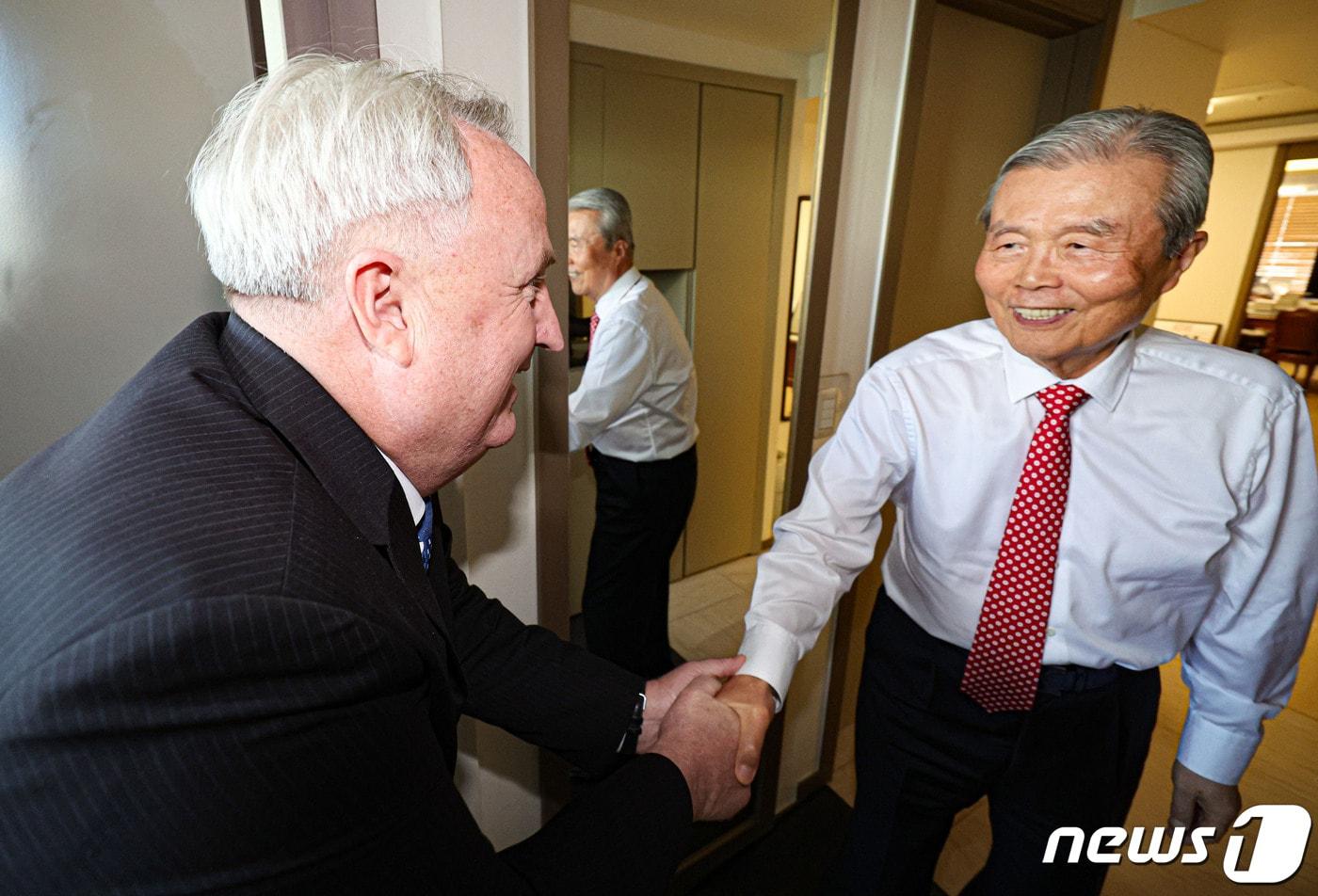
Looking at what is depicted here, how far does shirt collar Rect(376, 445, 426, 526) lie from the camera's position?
87 cm

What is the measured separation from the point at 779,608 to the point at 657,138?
A: 4.79 ft

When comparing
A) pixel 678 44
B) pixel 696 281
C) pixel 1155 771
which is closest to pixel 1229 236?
pixel 1155 771

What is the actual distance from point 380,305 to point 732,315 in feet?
5.91

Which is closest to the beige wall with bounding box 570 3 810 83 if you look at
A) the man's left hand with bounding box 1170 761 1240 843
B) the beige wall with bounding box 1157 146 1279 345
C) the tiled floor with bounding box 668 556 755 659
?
the tiled floor with bounding box 668 556 755 659

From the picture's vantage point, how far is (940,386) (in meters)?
1.30

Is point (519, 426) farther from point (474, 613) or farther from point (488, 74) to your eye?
point (488, 74)

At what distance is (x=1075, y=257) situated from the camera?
1.10 m

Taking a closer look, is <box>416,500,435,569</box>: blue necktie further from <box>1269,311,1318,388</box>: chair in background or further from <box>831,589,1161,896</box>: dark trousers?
<box>1269,311,1318,388</box>: chair in background

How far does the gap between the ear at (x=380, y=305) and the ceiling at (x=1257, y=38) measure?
2.65 metres

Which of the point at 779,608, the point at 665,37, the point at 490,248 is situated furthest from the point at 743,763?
the point at 665,37

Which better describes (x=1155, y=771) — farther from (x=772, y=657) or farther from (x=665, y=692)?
(x=665, y=692)

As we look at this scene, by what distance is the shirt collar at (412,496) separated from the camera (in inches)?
34.1

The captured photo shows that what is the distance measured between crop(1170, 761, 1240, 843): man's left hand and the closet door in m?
1.53

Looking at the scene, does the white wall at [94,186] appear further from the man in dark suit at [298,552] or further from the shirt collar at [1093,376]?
the shirt collar at [1093,376]
